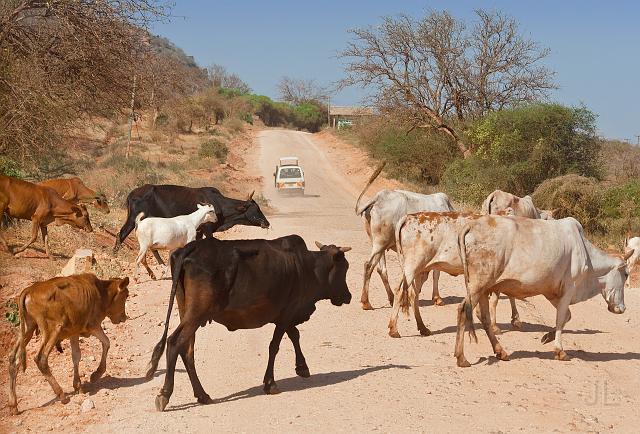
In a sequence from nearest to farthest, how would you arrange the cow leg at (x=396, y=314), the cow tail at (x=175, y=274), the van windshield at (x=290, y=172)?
1. the cow tail at (x=175, y=274)
2. the cow leg at (x=396, y=314)
3. the van windshield at (x=290, y=172)

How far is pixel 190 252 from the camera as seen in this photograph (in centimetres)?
823

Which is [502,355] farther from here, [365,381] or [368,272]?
[368,272]

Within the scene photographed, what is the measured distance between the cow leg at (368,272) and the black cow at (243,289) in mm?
3833

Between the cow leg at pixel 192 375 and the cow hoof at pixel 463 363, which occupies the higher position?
the cow leg at pixel 192 375

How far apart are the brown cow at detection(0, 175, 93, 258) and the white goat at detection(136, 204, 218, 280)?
4.99ft

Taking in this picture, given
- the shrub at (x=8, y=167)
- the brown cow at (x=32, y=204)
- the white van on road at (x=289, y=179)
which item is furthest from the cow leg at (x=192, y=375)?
the white van on road at (x=289, y=179)

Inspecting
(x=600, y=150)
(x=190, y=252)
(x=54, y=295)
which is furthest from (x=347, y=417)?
(x=600, y=150)

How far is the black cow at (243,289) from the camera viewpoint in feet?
26.6

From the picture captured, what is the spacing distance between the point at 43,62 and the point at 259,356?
11.8 meters

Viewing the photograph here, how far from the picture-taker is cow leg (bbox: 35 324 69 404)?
27.6ft

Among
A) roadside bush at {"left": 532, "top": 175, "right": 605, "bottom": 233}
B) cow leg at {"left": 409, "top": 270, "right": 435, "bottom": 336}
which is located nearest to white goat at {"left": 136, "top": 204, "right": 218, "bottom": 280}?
cow leg at {"left": 409, "top": 270, "right": 435, "bottom": 336}

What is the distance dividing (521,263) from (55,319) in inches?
213

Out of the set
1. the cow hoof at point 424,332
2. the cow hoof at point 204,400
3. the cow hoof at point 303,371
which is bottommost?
the cow hoof at point 424,332

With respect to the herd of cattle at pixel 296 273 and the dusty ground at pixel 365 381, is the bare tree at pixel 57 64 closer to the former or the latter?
the herd of cattle at pixel 296 273
